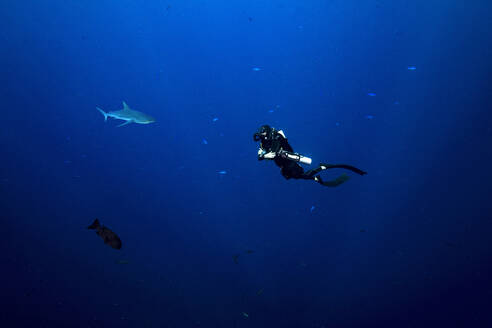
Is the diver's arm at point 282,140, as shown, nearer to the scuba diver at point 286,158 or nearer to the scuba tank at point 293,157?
the scuba diver at point 286,158

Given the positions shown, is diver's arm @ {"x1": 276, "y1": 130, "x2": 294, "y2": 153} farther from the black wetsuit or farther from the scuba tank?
the scuba tank

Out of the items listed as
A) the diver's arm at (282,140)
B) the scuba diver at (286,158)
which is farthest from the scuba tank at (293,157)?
the diver's arm at (282,140)

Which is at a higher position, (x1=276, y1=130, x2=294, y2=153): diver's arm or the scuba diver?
(x1=276, y1=130, x2=294, y2=153): diver's arm

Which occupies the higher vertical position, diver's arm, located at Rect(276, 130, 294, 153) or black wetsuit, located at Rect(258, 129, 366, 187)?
diver's arm, located at Rect(276, 130, 294, 153)

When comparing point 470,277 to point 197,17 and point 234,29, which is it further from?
point 197,17

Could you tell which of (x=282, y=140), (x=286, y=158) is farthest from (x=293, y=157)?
(x=282, y=140)

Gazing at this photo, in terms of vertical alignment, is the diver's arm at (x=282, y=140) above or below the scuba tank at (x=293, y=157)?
above

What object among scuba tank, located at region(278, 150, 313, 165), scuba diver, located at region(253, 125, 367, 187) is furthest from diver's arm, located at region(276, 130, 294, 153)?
scuba tank, located at region(278, 150, 313, 165)

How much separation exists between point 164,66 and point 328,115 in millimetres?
7673

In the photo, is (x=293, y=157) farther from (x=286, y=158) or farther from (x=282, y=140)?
(x=282, y=140)

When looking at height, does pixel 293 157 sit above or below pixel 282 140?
below

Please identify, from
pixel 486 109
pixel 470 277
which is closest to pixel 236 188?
pixel 486 109

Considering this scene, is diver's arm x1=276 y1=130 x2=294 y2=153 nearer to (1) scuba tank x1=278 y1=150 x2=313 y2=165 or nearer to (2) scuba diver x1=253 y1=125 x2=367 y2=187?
(2) scuba diver x1=253 y1=125 x2=367 y2=187

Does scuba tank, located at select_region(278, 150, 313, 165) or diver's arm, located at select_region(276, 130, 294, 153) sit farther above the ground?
diver's arm, located at select_region(276, 130, 294, 153)
